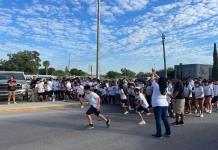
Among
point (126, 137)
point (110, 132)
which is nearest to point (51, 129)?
point (110, 132)

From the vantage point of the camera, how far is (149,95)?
19.1m

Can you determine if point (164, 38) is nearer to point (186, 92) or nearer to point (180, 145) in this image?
point (186, 92)

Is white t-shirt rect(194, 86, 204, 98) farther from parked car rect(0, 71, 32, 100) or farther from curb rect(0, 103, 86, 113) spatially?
parked car rect(0, 71, 32, 100)

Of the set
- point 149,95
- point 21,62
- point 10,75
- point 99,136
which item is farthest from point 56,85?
point 21,62

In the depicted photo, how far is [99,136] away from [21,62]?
7380 centimetres

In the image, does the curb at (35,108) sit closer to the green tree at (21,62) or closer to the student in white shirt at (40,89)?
the student in white shirt at (40,89)

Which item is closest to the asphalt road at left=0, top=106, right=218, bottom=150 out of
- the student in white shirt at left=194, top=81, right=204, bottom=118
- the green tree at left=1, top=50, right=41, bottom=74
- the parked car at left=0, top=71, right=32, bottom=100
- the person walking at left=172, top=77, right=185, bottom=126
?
the person walking at left=172, top=77, right=185, bottom=126

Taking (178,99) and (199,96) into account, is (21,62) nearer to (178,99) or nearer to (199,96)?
(199,96)

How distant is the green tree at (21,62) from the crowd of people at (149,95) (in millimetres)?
57314

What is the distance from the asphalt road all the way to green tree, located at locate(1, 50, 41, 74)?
224 ft

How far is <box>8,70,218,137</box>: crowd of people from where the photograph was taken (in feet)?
35.7

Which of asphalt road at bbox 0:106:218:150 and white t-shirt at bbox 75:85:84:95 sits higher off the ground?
white t-shirt at bbox 75:85:84:95

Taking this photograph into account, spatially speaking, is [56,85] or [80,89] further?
[56,85]

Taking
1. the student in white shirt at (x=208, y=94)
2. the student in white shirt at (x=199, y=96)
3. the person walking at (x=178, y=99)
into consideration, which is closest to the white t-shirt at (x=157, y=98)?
the person walking at (x=178, y=99)
